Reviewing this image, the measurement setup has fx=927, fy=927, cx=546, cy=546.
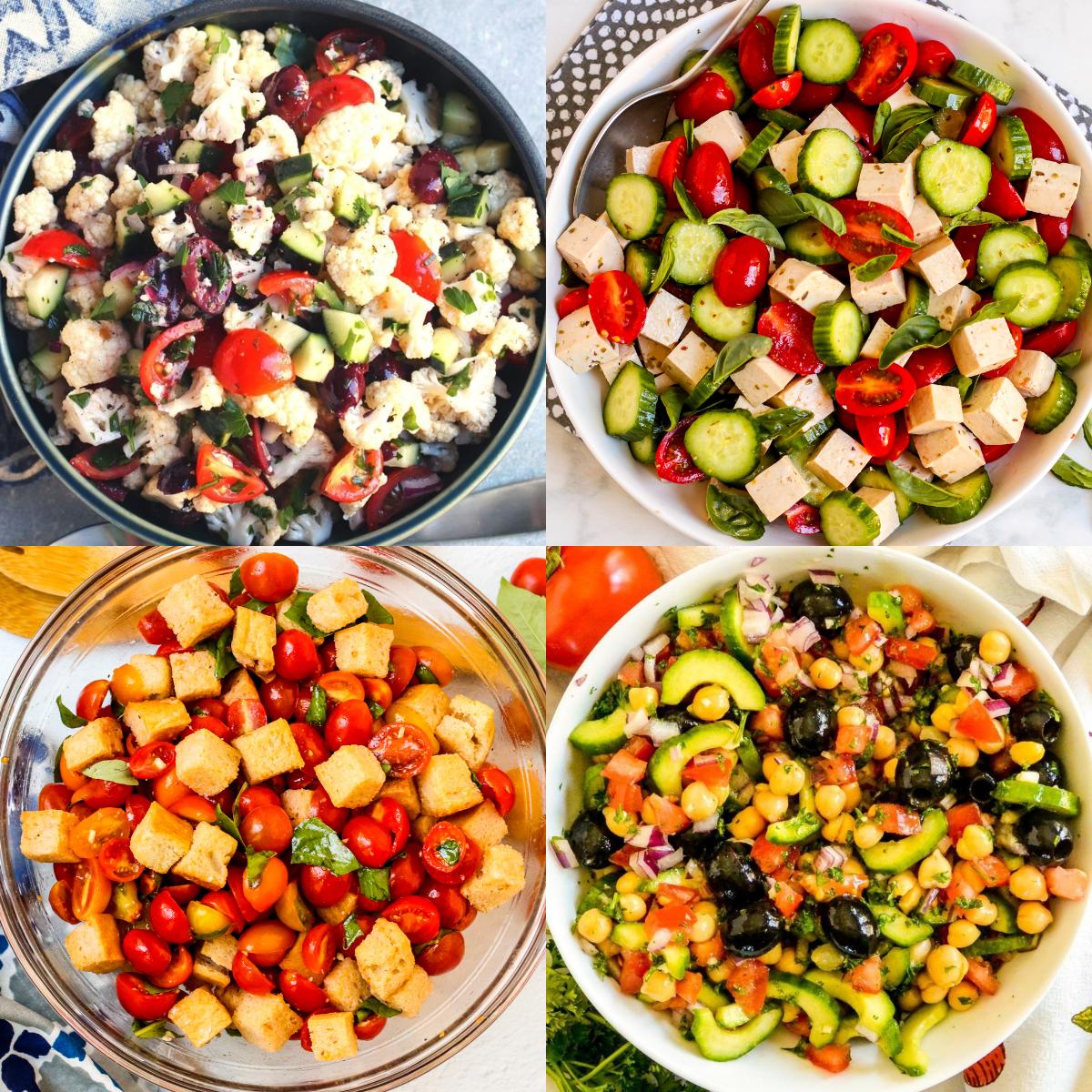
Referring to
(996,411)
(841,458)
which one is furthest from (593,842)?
(996,411)

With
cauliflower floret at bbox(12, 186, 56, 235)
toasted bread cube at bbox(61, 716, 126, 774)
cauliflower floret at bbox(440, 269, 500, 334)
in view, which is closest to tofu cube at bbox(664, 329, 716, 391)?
cauliflower floret at bbox(440, 269, 500, 334)

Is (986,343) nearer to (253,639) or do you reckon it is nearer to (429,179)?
(429,179)

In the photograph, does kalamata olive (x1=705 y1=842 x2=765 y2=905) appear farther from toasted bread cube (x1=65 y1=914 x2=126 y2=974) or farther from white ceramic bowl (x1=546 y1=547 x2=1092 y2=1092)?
toasted bread cube (x1=65 y1=914 x2=126 y2=974)

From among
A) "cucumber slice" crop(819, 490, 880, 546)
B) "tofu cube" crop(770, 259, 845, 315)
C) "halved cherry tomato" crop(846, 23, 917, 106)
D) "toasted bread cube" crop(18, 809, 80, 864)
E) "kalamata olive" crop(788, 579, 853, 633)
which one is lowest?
"toasted bread cube" crop(18, 809, 80, 864)

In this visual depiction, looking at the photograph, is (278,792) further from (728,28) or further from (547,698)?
(728,28)

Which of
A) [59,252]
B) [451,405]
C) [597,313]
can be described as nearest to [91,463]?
[59,252]
